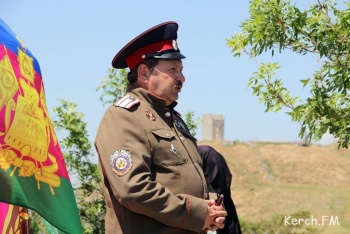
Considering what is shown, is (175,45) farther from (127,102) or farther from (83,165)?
(83,165)

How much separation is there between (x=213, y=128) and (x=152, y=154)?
2759 inches

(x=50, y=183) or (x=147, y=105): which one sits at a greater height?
(x=147, y=105)

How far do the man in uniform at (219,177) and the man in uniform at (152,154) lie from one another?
6.00 ft

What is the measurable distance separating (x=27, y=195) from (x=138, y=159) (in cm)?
56

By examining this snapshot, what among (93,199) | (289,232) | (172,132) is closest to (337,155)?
(289,232)

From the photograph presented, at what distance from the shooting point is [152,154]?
438 cm

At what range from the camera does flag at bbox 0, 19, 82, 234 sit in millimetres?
4004

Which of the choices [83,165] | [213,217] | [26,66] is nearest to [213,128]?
[83,165]

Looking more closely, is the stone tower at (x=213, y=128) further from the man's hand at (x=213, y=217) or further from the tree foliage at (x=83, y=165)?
the man's hand at (x=213, y=217)

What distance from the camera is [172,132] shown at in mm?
4613

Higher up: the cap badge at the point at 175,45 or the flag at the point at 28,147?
the cap badge at the point at 175,45

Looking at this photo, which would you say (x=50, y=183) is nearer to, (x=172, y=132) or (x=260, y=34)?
(x=172, y=132)

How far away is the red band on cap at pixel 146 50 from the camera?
4.70 metres

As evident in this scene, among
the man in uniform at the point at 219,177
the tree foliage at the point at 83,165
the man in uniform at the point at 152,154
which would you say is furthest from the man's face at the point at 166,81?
the tree foliage at the point at 83,165
